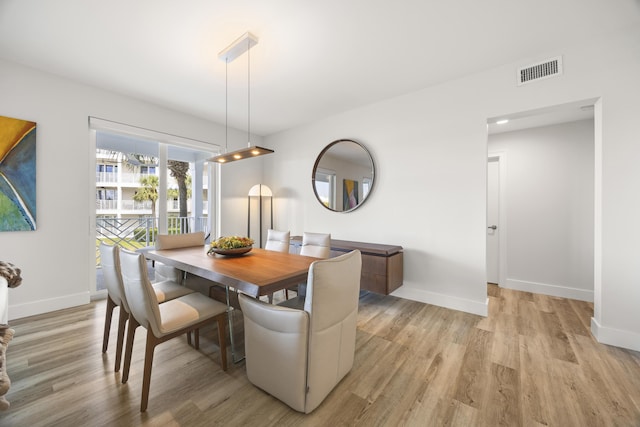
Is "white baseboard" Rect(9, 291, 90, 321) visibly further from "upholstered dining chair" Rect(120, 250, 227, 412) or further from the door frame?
the door frame

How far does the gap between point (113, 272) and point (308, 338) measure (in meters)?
1.47

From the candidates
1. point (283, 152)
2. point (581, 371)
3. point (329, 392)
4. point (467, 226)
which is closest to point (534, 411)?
point (581, 371)

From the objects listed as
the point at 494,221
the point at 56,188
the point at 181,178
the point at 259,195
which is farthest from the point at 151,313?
the point at 494,221

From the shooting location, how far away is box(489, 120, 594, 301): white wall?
3170 mm

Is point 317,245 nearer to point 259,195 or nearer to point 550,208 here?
point 259,195

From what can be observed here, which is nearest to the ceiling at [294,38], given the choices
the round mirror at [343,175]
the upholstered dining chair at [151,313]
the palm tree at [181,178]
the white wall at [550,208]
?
the round mirror at [343,175]

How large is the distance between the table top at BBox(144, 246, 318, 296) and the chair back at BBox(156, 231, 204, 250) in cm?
15

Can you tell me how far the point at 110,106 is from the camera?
3084 mm

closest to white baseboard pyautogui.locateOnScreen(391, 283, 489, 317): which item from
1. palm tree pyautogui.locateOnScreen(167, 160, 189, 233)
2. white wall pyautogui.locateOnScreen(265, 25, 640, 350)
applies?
white wall pyautogui.locateOnScreen(265, 25, 640, 350)

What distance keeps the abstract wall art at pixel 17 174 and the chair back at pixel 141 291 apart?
2.11m

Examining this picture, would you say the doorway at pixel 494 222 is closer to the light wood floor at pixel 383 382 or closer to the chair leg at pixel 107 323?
the light wood floor at pixel 383 382

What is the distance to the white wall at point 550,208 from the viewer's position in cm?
317

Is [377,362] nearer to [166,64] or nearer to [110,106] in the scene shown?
[166,64]

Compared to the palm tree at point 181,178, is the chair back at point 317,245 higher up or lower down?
lower down
